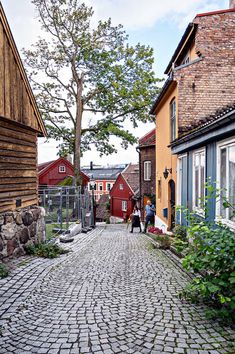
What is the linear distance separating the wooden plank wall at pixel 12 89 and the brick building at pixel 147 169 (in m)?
18.8

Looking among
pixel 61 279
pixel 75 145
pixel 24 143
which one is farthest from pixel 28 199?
pixel 75 145

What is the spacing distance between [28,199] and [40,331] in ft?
17.8

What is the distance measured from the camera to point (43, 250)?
28.4 feet

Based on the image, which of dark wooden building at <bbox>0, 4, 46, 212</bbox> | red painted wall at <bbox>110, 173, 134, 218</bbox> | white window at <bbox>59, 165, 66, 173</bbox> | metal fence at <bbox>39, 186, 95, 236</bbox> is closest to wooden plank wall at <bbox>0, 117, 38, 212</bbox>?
dark wooden building at <bbox>0, 4, 46, 212</bbox>

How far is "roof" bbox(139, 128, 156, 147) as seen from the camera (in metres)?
27.1

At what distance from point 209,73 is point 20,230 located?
349 inches

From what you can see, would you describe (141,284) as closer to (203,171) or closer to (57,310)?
(57,310)

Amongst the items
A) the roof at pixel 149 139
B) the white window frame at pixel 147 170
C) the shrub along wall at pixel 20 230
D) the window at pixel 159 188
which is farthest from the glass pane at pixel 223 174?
the white window frame at pixel 147 170

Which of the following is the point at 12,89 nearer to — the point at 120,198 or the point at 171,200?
the point at 171,200

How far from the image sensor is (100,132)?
24.1m

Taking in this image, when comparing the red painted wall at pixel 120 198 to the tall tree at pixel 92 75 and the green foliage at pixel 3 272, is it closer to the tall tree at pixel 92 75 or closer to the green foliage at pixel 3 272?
the tall tree at pixel 92 75

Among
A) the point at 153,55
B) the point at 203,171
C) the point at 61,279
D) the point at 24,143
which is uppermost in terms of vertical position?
the point at 153,55

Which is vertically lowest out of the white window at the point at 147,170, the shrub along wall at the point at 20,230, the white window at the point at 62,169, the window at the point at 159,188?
the shrub along wall at the point at 20,230

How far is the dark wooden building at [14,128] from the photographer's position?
292 inches
